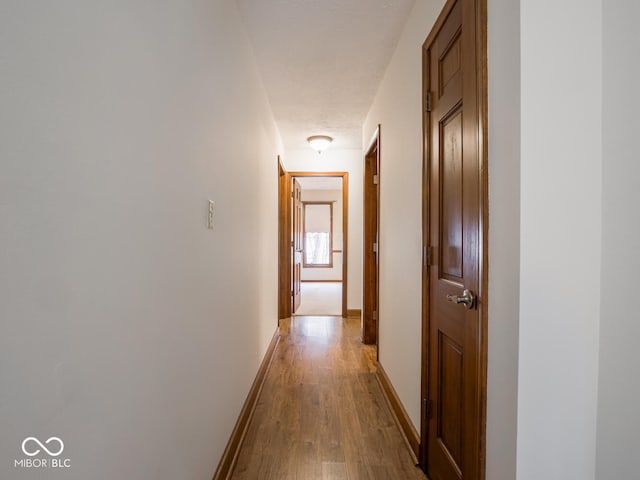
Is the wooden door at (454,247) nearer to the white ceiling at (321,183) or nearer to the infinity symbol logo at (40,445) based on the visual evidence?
the infinity symbol logo at (40,445)

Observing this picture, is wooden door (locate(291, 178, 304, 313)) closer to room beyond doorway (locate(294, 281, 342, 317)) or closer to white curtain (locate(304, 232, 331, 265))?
room beyond doorway (locate(294, 281, 342, 317))

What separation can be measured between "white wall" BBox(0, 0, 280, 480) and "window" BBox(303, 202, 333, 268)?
782 centimetres

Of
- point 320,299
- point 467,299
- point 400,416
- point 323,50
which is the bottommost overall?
point 320,299

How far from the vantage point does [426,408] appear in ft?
5.47

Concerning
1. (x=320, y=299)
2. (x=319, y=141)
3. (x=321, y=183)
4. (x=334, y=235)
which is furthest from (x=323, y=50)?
(x=334, y=235)

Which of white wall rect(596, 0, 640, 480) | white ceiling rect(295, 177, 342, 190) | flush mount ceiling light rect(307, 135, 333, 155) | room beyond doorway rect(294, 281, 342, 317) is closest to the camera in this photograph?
white wall rect(596, 0, 640, 480)

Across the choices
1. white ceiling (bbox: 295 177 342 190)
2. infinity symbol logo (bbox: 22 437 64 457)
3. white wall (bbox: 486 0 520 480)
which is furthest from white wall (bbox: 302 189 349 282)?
infinity symbol logo (bbox: 22 437 64 457)

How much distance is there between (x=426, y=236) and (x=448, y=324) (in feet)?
→ 1.54

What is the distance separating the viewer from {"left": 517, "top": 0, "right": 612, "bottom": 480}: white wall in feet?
3.00

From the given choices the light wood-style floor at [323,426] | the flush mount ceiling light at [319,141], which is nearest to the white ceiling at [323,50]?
the flush mount ceiling light at [319,141]

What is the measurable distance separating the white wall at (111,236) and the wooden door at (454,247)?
0.98m

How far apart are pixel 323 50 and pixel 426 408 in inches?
91.7

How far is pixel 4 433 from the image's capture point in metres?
0.48

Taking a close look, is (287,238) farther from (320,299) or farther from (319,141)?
(320,299)
